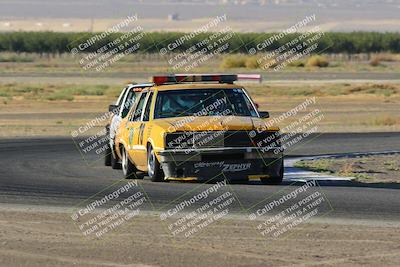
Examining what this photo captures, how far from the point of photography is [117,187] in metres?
17.0

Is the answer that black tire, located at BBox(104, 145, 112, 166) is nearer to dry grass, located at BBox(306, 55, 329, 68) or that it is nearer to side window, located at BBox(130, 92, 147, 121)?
side window, located at BBox(130, 92, 147, 121)

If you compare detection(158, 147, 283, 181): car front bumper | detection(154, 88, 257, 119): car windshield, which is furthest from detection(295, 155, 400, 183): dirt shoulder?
detection(158, 147, 283, 181): car front bumper

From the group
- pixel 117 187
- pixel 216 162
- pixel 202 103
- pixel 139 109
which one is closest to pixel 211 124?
pixel 216 162

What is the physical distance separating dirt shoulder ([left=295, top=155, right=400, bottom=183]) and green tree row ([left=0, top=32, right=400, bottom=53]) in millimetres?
97087

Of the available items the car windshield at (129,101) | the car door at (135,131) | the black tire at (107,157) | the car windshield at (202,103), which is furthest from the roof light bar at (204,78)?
the black tire at (107,157)

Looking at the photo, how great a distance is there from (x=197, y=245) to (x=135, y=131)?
7164 millimetres

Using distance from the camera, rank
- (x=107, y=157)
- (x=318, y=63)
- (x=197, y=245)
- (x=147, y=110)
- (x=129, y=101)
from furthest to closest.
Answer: (x=318, y=63), (x=107, y=157), (x=129, y=101), (x=147, y=110), (x=197, y=245)

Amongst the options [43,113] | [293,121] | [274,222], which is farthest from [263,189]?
[43,113]

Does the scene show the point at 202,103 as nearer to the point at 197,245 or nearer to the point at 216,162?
the point at 216,162

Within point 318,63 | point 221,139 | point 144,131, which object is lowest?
point 318,63

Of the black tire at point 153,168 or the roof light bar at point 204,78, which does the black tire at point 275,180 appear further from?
the roof light bar at point 204,78

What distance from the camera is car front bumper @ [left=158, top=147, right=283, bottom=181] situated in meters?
16.6

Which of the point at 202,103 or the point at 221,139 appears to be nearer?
the point at 221,139

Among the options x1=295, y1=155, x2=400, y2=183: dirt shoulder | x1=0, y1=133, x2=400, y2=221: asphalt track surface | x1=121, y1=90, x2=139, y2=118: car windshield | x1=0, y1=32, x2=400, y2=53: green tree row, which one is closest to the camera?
x1=0, y1=133, x2=400, y2=221: asphalt track surface
